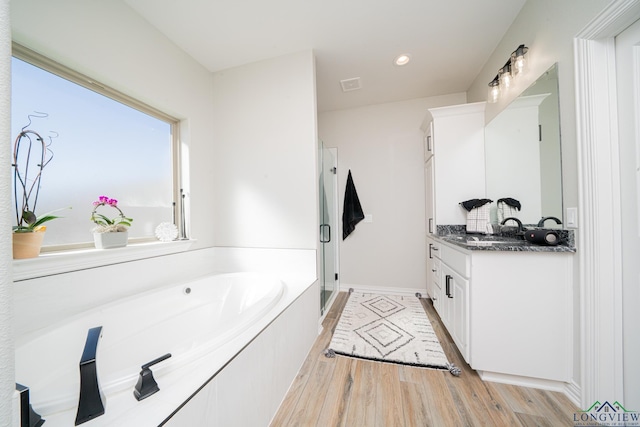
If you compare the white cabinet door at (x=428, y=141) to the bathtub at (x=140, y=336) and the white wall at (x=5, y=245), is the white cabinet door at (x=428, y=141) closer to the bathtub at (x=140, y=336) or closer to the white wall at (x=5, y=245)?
the bathtub at (x=140, y=336)

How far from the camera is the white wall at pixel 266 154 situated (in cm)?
193

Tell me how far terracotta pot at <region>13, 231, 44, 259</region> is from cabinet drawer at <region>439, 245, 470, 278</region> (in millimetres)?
2408

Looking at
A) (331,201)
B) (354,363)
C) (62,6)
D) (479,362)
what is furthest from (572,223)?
(62,6)

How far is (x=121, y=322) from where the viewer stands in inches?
48.8

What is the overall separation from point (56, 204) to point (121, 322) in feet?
2.60

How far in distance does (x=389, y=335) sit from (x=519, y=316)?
932 millimetres

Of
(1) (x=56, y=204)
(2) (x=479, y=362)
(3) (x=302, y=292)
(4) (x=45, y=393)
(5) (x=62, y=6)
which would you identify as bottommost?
(2) (x=479, y=362)

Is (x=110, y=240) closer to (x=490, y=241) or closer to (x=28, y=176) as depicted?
(x=28, y=176)

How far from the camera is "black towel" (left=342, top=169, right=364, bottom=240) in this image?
2.94 m

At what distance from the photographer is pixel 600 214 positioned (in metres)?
1.10

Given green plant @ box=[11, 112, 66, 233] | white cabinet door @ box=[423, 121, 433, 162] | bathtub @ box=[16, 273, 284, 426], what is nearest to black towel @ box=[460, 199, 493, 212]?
white cabinet door @ box=[423, 121, 433, 162]

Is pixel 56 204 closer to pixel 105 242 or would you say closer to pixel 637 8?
pixel 105 242

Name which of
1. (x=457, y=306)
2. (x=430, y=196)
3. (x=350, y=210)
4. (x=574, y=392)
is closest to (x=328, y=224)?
(x=350, y=210)

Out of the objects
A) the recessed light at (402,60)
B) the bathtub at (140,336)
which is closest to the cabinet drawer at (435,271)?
the bathtub at (140,336)
